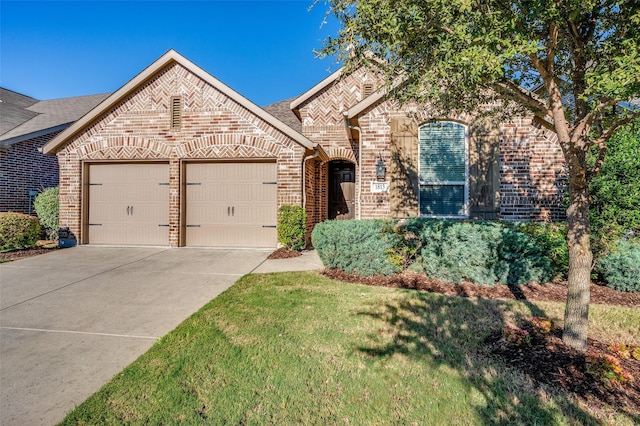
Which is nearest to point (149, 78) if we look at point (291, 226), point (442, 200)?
point (291, 226)

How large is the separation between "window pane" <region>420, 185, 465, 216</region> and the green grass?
10.5 ft

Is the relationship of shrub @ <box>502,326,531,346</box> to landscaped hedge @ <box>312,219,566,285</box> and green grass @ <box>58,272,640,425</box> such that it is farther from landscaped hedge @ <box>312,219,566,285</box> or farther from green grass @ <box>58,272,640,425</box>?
landscaped hedge @ <box>312,219,566,285</box>

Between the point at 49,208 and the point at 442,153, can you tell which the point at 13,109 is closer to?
the point at 49,208

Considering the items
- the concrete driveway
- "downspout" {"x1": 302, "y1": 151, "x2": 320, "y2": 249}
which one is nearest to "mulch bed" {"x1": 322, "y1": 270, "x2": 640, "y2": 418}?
the concrete driveway

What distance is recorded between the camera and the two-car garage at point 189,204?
8.83m

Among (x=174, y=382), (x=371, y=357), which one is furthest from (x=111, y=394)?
(x=371, y=357)

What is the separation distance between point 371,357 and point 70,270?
21.3 ft

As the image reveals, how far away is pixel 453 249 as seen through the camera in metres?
5.22

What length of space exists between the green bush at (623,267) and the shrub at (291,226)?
242 inches

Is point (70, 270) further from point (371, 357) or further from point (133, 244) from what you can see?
point (371, 357)

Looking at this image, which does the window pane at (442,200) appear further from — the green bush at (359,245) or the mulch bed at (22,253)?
the mulch bed at (22,253)

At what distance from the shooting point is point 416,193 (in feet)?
23.0

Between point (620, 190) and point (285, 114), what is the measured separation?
11467 millimetres

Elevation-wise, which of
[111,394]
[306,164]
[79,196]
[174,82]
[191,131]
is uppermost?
[174,82]
